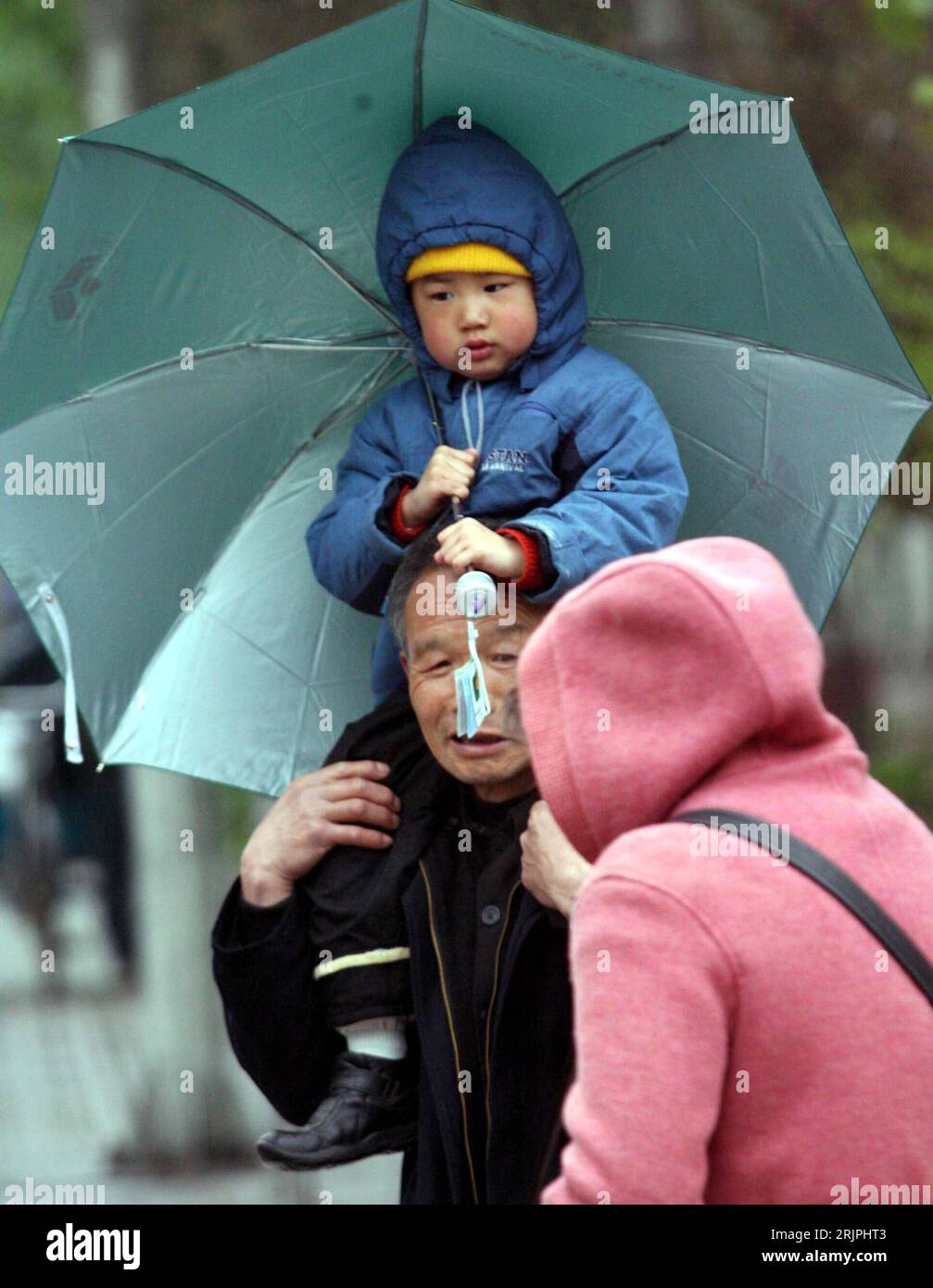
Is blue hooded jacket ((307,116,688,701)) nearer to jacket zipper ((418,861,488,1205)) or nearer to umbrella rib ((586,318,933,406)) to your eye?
umbrella rib ((586,318,933,406))

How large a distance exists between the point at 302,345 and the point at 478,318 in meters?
0.58

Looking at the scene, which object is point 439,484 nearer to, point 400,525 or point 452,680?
point 400,525

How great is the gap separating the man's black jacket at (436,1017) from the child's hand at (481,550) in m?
0.49

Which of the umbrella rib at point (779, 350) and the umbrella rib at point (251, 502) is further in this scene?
the umbrella rib at point (251, 502)

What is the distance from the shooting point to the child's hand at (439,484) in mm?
3584

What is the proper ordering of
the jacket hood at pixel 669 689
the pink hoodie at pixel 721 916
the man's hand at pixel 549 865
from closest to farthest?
the pink hoodie at pixel 721 916 < the jacket hood at pixel 669 689 < the man's hand at pixel 549 865

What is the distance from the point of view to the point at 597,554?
3.47 meters

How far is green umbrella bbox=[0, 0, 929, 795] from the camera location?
3695 mm

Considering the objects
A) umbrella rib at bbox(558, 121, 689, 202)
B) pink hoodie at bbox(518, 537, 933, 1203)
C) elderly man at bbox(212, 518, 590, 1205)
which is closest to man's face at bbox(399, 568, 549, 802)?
elderly man at bbox(212, 518, 590, 1205)

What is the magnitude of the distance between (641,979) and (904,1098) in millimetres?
360

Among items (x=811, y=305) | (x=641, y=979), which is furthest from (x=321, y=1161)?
(x=811, y=305)

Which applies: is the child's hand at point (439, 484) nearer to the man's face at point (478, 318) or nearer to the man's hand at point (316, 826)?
the man's face at point (478, 318)

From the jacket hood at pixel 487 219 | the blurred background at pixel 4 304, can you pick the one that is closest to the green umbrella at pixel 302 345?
the jacket hood at pixel 487 219
